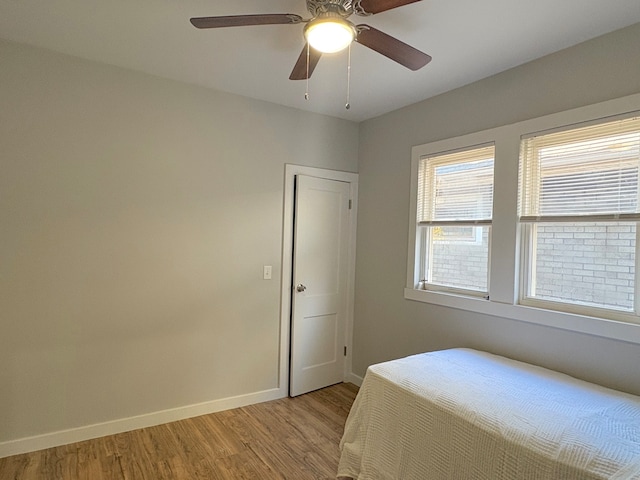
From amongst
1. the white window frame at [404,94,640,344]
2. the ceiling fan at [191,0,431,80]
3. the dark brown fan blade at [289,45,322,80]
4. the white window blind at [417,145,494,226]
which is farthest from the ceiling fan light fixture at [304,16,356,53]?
the white window blind at [417,145,494,226]

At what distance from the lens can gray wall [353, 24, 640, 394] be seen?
6.54 ft

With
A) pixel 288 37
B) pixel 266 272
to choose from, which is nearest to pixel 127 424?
pixel 266 272

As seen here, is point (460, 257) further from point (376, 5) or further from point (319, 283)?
point (376, 5)

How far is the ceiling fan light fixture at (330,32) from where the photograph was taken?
59.7 inches

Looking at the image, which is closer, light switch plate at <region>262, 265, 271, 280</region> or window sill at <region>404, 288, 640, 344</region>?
window sill at <region>404, 288, 640, 344</region>

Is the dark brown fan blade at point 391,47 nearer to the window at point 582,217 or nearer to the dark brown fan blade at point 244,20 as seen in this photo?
the dark brown fan blade at point 244,20

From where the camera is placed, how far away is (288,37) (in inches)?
84.5

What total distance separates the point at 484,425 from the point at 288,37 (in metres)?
2.26

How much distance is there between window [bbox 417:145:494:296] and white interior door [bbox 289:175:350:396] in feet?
2.83

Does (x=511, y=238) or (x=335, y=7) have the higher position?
(x=335, y=7)

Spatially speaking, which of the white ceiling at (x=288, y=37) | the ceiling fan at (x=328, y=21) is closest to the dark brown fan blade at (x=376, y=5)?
the ceiling fan at (x=328, y=21)

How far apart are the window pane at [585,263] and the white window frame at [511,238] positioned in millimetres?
102

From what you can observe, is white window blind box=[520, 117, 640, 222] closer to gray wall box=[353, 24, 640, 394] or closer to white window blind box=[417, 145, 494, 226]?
gray wall box=[353, 24, 640, 394]

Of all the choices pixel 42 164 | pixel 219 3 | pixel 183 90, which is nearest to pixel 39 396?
pixel 42 164
